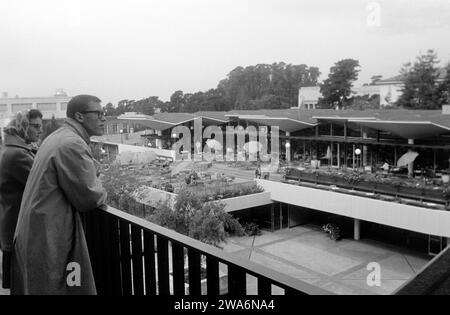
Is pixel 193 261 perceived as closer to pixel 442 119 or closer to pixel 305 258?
pixel 305 258

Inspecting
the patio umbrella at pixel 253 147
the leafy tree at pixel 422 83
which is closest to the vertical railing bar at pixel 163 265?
the patio umbrella at pixel 253 147

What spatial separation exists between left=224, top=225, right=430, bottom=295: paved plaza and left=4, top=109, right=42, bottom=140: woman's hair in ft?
26.0

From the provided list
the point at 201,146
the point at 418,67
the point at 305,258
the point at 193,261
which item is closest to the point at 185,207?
the point at 305,258

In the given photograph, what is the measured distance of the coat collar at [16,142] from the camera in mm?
1979

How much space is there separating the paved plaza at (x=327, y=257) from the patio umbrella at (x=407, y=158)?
3.59m

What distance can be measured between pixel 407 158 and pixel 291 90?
2362 cm

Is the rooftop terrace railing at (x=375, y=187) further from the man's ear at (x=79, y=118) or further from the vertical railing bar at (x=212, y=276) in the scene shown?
the vertical railing bar at (x=212, y=276)

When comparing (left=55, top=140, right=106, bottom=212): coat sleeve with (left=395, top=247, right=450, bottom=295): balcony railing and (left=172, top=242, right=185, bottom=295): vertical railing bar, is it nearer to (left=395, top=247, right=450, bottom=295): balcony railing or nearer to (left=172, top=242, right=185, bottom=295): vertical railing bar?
(left=172, top=242, right=185, bottom=295): vertical railing bar

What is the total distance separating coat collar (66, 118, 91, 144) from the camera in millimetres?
1490

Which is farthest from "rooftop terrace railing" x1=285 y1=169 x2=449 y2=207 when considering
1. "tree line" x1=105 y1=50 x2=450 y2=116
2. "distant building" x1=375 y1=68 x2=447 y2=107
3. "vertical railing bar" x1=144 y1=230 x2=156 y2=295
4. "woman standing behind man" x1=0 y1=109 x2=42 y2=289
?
"distant building" x1=375 y1=68 x2=447 y2=107

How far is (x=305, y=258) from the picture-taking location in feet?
38.2

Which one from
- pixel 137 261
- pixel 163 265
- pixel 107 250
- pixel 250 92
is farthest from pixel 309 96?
pixel 163 265

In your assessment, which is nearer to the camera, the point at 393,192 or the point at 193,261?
the point at 193,261
